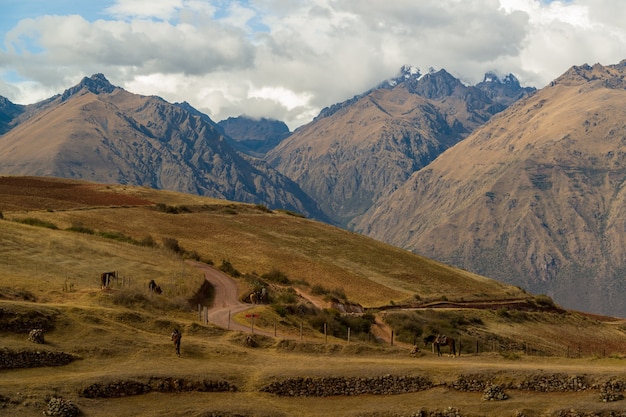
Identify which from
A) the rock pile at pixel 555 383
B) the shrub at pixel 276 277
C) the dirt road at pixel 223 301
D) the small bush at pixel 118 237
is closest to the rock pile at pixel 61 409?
the dirt road at pixel 223 301

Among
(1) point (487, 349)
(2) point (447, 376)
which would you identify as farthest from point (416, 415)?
(1) point (487, 349)

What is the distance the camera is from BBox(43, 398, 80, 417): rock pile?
30.8 metres

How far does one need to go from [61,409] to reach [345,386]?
14722mm

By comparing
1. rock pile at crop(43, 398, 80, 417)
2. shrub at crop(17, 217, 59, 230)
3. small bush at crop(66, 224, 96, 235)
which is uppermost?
shrub at crop(17, 217, 59, 230)

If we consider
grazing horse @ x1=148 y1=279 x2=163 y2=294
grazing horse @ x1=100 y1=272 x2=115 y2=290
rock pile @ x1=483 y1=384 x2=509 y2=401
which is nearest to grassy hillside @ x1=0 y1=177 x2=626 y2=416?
rock pile @ x1=483 y1=384 x2=509 y2=401

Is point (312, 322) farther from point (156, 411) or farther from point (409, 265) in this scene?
point (409, 265)

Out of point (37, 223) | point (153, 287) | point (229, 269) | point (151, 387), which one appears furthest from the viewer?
point (37, 223)

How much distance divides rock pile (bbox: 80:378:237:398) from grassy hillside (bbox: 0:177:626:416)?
0.80 ft

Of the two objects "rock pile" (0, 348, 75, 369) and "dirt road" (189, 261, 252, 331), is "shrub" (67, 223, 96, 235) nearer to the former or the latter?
"dirt road" (189, 261, 252, 331)

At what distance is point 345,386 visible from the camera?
37.3 m

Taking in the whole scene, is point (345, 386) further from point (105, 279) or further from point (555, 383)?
point (105, 279)

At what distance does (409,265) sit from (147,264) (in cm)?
5673

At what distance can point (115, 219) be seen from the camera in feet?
361

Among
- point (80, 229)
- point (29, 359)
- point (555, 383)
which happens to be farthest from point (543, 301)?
point (29, 359)
